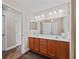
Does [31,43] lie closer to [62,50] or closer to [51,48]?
[51,48]

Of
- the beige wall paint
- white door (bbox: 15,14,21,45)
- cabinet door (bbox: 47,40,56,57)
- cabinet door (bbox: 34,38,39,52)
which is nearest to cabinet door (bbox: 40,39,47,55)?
cabinet door (bbox: 47,40,56,57)

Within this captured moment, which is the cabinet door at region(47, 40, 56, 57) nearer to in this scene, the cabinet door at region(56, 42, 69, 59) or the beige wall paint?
the cabinet door at region(56, 42, 69, 59)

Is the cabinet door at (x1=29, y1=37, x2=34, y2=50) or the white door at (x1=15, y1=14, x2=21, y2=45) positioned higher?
the white door at (x1=15, y1=14, x2=21, y2=45)

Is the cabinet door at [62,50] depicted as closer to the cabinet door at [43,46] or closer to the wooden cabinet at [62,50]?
the wooden cabinet at [62,50]

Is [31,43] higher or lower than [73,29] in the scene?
lower

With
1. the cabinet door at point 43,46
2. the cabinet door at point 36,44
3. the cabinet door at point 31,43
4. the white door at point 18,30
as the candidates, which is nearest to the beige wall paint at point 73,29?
the cabinet door at point 43,46

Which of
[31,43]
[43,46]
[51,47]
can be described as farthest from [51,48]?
[31,43]

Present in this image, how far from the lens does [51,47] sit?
12.5ft

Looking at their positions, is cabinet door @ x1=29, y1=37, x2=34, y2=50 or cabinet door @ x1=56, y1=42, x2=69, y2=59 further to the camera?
cabinet door @ x1=29, y1=37, x2=34, y2=50

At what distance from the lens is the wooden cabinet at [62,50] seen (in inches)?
124

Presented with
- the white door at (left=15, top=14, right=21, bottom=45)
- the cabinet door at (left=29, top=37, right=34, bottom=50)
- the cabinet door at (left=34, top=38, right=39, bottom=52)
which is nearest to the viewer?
the white door at (left=15, top=14, right=21, bottom=45)

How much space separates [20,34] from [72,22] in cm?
403

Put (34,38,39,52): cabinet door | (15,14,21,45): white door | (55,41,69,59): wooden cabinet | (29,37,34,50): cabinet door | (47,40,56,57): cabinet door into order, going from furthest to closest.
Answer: (29,37,34,50): cabinet door, (34,38,39,52): cabinet door, (15,14,21,45): white door, (47,40,56,57): cabinet door, (55,41,69,59): wooden cabinet

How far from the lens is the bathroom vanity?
3.22 meters
